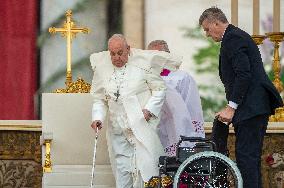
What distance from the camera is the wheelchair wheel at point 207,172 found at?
5.97m

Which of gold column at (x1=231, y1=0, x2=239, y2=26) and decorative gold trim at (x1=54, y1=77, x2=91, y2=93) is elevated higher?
gold column at (x1=231, y1=0, x2=239, y2=26)

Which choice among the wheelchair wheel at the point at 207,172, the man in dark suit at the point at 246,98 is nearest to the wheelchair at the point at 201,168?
the wheelchair wheel at the point at 207,172

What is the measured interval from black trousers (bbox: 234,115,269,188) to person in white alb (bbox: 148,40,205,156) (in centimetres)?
147

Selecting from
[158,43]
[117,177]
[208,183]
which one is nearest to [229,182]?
[208,183]

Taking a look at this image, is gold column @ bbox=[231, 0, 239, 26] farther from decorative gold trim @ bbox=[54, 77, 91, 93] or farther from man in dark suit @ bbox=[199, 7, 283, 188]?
man in dark suit @ bbox=[199, 7, 283, 188]

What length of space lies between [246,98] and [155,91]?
4.09ft

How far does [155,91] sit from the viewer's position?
7.33m

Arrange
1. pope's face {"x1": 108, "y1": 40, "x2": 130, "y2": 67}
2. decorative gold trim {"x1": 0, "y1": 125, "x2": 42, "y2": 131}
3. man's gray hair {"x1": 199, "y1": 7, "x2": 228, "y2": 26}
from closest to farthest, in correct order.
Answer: man's gray hair {"x1": 199, "y1": 7, "x2": 228, "y2": 26}
pope's face {"x1": 108, "y1": 40, "x2": 130, "y2": 67}
decorative gold trim {"x1": 0, "y1": 125, "x2": 42, "y2": 131}

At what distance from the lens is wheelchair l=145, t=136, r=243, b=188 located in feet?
19.6

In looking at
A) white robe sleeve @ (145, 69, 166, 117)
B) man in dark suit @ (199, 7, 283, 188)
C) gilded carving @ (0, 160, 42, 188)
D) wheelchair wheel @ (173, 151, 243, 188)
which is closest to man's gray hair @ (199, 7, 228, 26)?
man in dark suit @ (199, 7, 283, 188)

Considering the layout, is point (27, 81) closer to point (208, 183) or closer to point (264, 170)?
point (264, 170)

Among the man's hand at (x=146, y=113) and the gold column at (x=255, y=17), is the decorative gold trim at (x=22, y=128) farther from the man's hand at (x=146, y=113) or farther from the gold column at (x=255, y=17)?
the gold column at (x=255, y=17)

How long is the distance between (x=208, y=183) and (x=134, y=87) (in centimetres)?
147

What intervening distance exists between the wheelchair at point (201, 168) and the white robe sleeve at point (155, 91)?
28.6 inches
